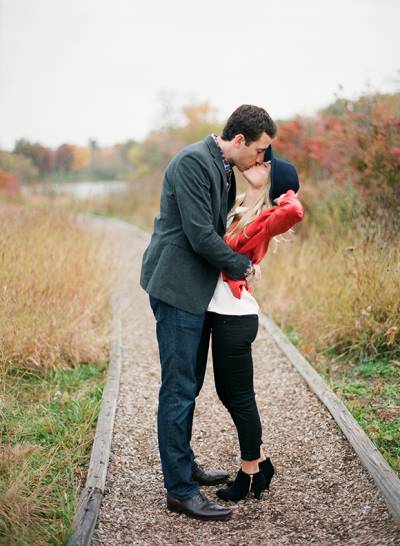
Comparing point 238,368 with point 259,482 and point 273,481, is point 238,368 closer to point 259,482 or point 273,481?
point 259,482

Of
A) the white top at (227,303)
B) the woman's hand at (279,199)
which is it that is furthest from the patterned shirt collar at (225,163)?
the white top at (227,303)

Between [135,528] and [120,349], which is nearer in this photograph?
[135,528]

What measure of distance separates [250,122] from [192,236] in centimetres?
58

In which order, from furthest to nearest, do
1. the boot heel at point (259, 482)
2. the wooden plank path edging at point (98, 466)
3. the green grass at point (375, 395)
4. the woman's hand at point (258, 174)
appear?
1. the green grass at point (375, 395)
2. the boot heel at point (259, 482)
3. the woman's hand at point (258, 174)
4. the wooden plank path edging at point (98, 466)

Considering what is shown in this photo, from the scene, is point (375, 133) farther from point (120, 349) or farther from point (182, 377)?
point (182, 377)

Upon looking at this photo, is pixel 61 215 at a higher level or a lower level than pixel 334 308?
higher

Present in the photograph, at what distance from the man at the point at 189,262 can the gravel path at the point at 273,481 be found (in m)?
0.19

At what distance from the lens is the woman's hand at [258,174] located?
3.02 meters

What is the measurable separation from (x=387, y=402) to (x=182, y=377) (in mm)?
2059

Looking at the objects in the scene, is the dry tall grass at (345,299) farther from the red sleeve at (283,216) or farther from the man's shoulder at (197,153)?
the man's shoulder at (197,153)

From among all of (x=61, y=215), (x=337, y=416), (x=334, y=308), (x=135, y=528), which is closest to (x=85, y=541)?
(x=135, y=528)

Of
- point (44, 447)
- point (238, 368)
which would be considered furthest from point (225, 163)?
point (44, 447)

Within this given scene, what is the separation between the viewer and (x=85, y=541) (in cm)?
280

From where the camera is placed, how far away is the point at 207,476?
3.55 m
